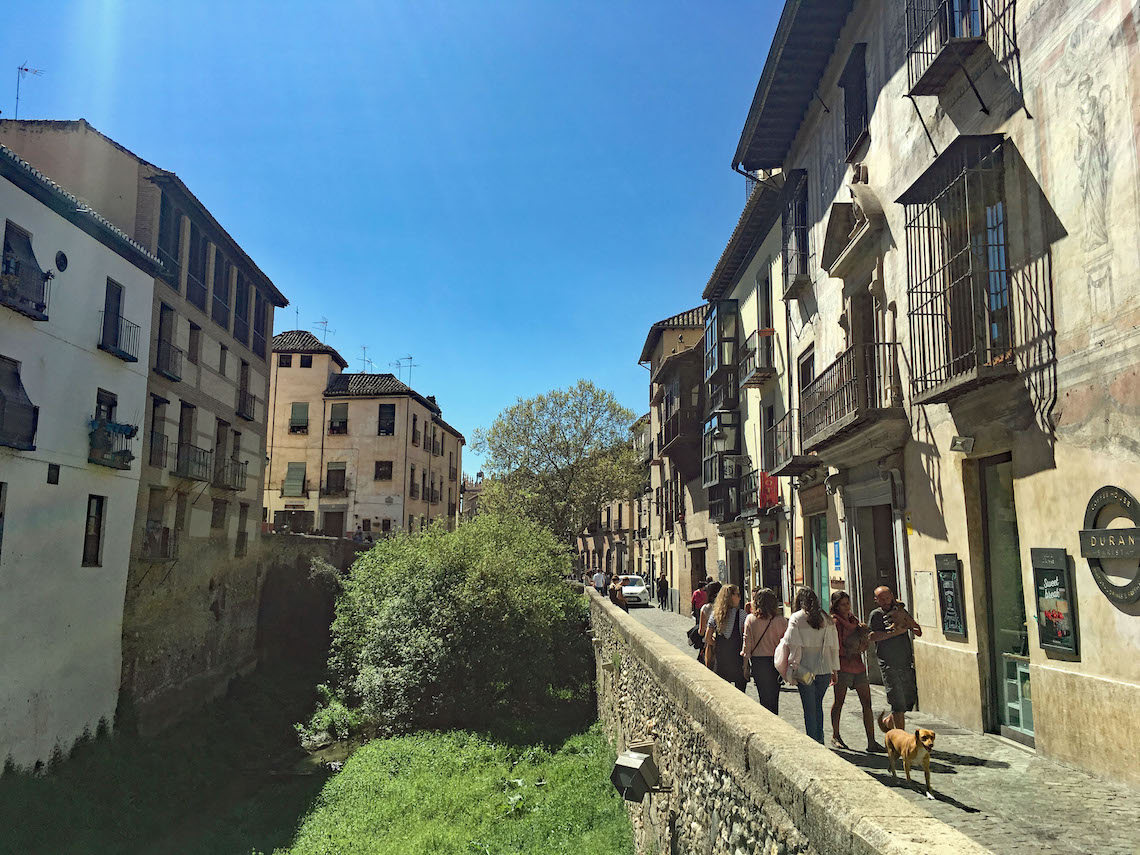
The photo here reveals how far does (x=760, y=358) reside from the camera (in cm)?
1844

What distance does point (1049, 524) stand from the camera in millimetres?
7289

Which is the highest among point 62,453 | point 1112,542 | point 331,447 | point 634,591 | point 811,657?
point 331,447

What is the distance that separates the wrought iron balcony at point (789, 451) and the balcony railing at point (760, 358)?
1265mm

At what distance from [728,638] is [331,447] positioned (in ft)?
130

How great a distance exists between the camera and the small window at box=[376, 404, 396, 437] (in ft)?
149

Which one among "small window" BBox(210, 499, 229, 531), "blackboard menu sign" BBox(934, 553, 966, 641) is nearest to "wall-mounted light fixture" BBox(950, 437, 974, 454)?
"blackboard menu sign" BBox(934, 553, 966, 641)

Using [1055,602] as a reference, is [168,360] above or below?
above

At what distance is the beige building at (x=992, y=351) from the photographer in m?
6.44

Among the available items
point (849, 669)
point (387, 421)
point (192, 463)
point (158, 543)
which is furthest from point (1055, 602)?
point (387, 421)

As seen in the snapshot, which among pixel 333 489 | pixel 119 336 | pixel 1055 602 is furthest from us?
pixel 333 489

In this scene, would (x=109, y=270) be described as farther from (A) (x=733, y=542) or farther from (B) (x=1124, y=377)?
(B) (x=1124, y=377)

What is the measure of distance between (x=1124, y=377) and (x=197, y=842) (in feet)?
56.6

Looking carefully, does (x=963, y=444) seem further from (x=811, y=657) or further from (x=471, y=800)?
(x=471, y=800)

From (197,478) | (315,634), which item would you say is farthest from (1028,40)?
(315,634)
